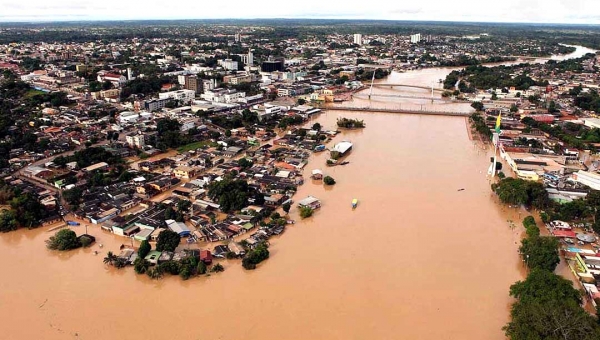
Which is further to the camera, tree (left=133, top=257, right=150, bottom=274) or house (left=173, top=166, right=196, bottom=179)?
house (left=173, top=166, right=196, bottom=179)

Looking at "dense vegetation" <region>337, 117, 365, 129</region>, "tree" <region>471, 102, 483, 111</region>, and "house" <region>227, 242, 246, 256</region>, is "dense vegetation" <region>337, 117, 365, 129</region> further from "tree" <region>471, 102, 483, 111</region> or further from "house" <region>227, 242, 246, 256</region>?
"house" <region>227, 242, 246, 256</region>

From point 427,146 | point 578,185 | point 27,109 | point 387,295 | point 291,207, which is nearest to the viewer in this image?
point 387,295

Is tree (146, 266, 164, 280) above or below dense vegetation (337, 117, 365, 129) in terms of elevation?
below

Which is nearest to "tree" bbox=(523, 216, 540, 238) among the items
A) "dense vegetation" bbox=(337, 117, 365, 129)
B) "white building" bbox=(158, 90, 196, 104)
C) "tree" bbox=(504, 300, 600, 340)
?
"tree" bbox=(504, 300, 600, 340)

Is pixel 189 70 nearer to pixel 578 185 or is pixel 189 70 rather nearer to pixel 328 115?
pixel 328 115

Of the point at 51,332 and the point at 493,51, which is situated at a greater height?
the point at 493,51

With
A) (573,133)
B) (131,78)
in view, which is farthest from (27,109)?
(573,133)

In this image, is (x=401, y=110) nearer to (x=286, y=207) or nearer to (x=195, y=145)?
(x=195, y=145)
